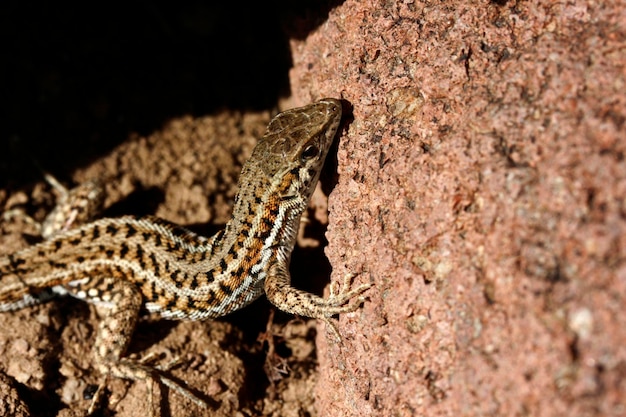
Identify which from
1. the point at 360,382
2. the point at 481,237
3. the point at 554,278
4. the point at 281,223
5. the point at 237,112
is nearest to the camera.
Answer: the point at 554,278

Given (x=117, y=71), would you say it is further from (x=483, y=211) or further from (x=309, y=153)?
(x=483, y=211)

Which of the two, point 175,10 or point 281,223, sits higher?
point 175,10

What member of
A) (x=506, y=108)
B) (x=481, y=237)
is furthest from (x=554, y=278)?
(x=506, y=108)

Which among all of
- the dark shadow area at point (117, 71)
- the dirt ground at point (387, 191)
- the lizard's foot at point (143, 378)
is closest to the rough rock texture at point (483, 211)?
the dirt ground at point (387, 191)

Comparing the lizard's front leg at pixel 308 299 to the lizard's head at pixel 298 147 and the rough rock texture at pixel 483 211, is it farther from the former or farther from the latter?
the lizard's head at pixel 298 147

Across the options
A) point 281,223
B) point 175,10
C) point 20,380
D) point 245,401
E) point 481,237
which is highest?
point 175,10

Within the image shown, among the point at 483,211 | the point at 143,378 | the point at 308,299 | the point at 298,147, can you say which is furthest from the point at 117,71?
the point at 483,211

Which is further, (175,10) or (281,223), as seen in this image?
(175,10)

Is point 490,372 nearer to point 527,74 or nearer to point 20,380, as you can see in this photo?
point 527,74
